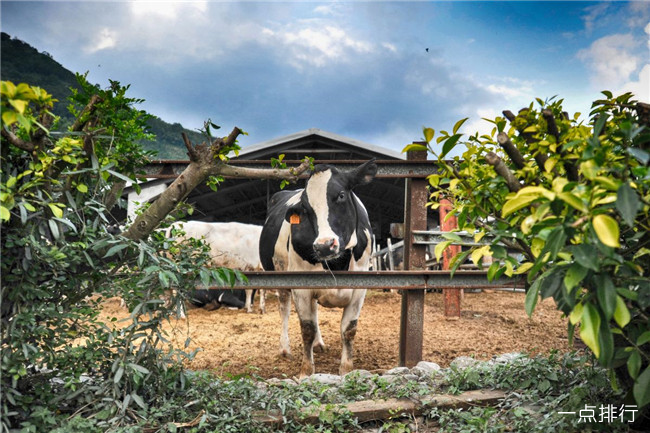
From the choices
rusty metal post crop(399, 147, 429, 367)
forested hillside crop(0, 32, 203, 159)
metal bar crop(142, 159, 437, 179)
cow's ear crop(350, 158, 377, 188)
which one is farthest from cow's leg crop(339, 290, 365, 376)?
forested hillside crop(0, 32, 203, 159)

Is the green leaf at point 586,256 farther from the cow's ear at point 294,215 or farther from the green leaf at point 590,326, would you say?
the cow's ear at point 294,215

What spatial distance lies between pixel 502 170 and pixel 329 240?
6.42 feet

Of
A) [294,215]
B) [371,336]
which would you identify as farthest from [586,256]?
[371,336]

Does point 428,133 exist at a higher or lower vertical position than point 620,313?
higher

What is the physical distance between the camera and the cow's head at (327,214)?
3736mm

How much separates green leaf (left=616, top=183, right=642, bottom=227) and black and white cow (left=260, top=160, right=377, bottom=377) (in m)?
2.49

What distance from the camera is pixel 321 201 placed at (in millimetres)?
3912

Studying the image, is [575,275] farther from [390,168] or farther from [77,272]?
[390,168]

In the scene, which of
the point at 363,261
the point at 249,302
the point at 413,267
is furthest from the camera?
the point at 249,302

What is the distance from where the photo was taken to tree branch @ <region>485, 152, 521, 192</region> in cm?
178

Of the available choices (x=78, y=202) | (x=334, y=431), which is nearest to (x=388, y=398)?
(x=334, y=431)

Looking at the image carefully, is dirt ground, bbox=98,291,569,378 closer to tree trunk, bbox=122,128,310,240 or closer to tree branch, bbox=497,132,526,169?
tree trunk, bbox=122,128,310,240

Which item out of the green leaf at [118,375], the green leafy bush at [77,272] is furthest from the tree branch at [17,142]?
the green leaf at [118,375]

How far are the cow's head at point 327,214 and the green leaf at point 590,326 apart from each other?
2.35 metres
